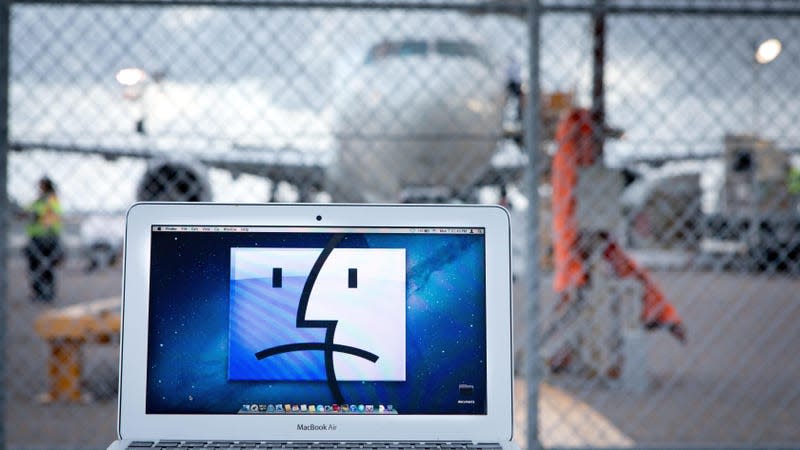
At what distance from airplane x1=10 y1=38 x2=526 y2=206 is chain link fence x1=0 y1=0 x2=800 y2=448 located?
0.02 meters

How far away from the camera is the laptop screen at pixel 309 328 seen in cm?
119

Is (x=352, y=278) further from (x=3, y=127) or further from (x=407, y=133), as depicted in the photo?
(x=407, y=133)

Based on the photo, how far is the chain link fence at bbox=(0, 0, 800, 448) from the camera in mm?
3441

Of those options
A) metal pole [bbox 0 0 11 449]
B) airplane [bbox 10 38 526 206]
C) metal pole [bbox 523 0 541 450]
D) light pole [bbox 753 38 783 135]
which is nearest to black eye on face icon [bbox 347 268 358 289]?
metal pole [bbox 523 0 541 450]

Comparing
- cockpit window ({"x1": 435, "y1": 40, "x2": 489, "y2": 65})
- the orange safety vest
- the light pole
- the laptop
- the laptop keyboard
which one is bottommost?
the laptop keyboard

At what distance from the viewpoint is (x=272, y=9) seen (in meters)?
3.12

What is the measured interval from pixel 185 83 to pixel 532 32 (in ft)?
6.21

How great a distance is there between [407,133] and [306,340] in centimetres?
523

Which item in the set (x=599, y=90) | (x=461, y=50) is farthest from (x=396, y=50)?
(x=599, y=90)

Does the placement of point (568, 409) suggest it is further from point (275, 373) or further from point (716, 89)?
point (275, 373)

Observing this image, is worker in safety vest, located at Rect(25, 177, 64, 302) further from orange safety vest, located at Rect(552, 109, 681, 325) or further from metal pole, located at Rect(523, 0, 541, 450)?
metal pole, located at Rect(523, 0, 541, 450)

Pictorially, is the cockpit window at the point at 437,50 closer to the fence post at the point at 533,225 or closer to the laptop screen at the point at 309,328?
the fence post at the point at 533,225

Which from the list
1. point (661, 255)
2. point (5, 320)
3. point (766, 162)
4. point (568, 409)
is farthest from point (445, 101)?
point (661, 255)

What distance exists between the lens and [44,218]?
28.5 feet
